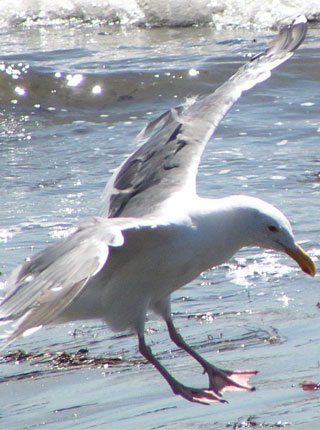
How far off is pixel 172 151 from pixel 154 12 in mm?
10513

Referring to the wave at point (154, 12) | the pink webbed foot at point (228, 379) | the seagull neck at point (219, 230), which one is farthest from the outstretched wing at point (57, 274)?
the wave at point (154, 12)

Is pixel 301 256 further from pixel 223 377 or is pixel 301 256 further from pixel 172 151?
pixel 172 151

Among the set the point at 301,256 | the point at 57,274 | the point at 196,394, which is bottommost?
the point at 196,394

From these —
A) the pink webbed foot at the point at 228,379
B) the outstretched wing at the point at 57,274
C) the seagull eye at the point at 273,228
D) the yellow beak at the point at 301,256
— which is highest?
the outstretched wing at the point at 57,274

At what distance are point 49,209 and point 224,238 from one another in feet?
10.3

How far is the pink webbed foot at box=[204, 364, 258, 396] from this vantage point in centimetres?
404

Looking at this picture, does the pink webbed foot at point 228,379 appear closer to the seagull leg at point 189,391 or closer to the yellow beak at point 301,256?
the seagull leg at point 189,391

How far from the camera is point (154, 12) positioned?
15.0 metres

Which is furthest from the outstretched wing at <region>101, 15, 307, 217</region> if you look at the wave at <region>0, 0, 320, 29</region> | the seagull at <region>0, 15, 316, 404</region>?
the wave at <region>0, 0, 320, 29</region>

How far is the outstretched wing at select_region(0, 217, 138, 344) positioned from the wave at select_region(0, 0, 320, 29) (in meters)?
10.8

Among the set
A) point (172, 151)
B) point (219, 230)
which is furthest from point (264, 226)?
point (172, 151)

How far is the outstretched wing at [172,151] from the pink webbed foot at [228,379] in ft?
2.54

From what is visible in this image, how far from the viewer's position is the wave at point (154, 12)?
14234 mm

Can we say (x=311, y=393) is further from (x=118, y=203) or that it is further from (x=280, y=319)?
(x=118, y=203)
